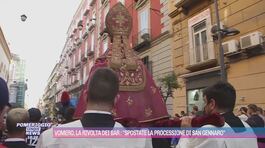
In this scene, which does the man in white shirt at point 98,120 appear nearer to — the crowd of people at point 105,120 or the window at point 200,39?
the crowd of people at point 105,120

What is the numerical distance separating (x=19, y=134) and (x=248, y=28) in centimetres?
957

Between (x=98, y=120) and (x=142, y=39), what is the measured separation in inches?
657

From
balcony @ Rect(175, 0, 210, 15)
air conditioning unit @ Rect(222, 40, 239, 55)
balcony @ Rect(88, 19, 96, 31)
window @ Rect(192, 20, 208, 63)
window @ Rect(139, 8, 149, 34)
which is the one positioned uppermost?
balcony @ Rect(88, 19, 96, 31)

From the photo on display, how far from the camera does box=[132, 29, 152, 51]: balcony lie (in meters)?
17.6

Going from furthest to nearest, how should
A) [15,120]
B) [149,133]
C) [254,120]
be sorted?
[254,120] < [15,120] < [149,133]

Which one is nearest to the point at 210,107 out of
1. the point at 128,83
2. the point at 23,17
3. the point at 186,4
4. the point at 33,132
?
the point at 128,83

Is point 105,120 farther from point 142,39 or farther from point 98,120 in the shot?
point 142,39

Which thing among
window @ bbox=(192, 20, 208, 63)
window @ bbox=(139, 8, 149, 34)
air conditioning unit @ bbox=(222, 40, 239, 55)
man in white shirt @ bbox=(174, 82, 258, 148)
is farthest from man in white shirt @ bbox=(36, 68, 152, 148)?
window @ bbox=(139, 8, 149, 34)

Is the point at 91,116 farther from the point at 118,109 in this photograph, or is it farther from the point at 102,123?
the point at 118,109

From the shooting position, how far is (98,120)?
1.80 m

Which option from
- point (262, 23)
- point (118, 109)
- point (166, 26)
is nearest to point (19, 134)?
point (118, 109)

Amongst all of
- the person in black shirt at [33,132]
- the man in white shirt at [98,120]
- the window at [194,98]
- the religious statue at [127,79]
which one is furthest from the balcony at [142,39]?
the man in white shirt at [98,120]

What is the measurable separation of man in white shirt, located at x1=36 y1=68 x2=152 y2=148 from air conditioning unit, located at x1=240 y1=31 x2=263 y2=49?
883cm

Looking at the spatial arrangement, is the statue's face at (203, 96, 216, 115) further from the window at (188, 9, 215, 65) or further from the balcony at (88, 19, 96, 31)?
the balcony at (88, 19, 96, 31)
